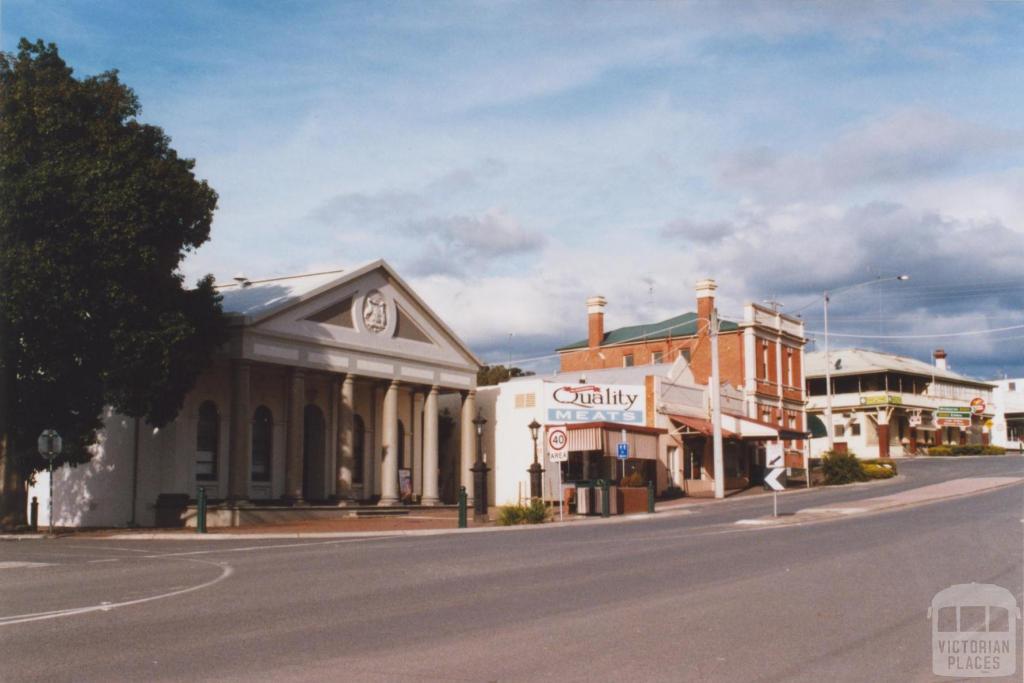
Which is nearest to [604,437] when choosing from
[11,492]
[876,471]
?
[876,471]

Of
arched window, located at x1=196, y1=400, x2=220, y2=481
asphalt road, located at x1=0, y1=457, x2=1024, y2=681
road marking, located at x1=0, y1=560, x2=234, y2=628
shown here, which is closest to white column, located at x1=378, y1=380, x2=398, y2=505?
arched window, located at x1=196, y1=400, x2=220, y2=481

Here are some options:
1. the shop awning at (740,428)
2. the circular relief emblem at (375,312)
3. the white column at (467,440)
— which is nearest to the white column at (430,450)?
the white column at (467,440)

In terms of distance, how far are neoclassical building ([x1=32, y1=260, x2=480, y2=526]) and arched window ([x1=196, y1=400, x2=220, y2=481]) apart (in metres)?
0.03

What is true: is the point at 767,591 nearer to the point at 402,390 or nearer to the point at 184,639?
the point at 184,639

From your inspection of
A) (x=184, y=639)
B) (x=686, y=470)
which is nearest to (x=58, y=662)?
(x=184, y=639)

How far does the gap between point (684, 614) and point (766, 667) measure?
265 cm

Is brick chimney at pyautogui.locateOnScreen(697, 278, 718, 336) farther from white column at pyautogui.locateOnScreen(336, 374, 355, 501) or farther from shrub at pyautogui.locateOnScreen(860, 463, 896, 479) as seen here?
white column at pyautogui.locateOnScreen(336, 374, 355, 501)

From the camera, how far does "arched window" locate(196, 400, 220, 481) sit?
3422 cm

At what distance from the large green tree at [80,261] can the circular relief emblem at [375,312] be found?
9.89 metres

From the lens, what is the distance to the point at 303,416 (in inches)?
1470

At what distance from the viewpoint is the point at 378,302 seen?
128 feet

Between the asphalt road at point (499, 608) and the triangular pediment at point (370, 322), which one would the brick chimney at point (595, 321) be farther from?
the asphalt road at point (499, 608)

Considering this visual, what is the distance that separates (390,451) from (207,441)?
6617mm

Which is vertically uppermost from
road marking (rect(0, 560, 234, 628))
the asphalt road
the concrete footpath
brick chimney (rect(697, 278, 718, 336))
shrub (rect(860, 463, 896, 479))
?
brick chimney (rect(697, 278, 718, 336))
